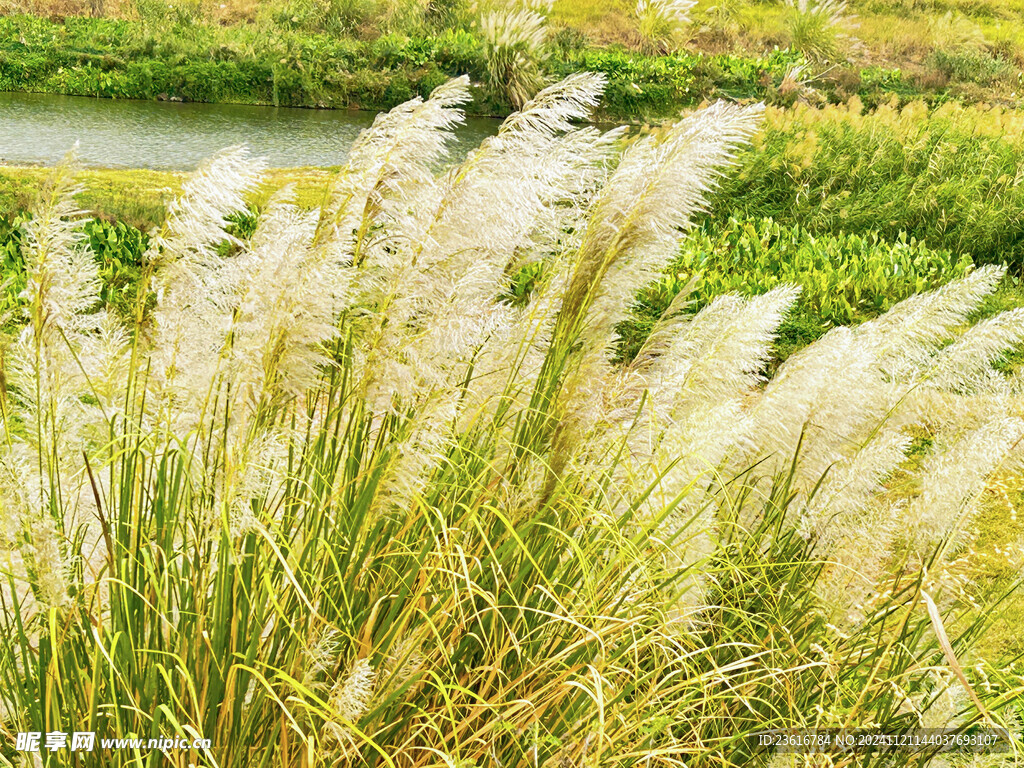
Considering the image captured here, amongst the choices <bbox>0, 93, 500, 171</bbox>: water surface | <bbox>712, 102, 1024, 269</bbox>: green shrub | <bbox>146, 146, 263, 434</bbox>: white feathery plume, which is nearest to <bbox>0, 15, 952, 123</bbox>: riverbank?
<bbox>0, 93, 500, 171</bbox>: water surface

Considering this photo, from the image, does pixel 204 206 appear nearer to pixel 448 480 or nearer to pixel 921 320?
pixel 448 480

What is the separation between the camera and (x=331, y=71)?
675 inches

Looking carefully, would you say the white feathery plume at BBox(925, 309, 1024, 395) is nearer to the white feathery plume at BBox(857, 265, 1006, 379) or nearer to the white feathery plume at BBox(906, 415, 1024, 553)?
the white feathery plume at BBox(857, 265, 1006, 379)

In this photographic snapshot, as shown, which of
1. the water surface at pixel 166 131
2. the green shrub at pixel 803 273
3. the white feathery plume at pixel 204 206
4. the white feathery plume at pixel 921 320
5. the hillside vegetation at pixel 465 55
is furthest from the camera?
the hillside vegetation at pixel 465 55

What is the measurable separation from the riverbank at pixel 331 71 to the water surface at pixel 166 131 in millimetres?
550

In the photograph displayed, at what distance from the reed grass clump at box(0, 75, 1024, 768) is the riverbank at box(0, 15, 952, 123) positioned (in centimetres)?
1458

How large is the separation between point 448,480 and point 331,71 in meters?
16.2

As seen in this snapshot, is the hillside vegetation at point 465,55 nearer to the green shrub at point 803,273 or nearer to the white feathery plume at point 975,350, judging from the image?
the green shrub at point 803,273

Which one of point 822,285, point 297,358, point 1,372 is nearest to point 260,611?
point 297,358

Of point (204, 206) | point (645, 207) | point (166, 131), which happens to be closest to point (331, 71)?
point (166, 131)

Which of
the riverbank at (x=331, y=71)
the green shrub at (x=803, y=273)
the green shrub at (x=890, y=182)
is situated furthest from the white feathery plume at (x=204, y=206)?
the riverbank at (x=331, y=71)

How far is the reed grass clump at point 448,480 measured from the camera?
5.33ft

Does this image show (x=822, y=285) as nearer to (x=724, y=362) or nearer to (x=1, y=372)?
(x=724, y=362)

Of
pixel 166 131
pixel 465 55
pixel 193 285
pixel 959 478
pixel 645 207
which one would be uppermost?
pixel 645 207
